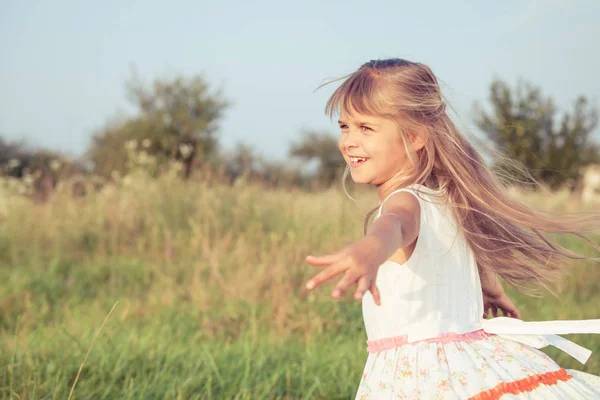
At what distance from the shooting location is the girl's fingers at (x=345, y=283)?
1.30m

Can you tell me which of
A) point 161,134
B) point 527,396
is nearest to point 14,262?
point 527,396

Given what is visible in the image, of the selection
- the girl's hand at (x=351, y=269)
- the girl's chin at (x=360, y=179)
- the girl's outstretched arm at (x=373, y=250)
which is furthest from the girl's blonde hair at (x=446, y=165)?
the girl's hand at (x=351, y=269)

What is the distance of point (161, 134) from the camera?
22.8 m

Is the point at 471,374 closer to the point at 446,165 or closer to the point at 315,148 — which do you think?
the point at 446,165

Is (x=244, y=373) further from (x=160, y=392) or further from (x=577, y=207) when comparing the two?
(x=577, y=207)

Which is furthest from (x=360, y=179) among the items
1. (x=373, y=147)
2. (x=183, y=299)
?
(x=183, y=299)

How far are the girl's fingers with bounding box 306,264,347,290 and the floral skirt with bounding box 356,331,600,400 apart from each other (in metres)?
0.68

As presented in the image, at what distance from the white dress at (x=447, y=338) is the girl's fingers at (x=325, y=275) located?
0.68 m

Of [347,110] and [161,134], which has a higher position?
[161,134]

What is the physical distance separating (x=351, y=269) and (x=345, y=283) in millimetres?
59

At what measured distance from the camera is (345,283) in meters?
1.34

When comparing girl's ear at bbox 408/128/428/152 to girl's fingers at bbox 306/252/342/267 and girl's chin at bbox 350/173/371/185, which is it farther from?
girl's fingers at bbox 306/252/342/267

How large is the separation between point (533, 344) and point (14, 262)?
5911mm

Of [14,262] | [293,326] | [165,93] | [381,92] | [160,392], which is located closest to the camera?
[381,92]
